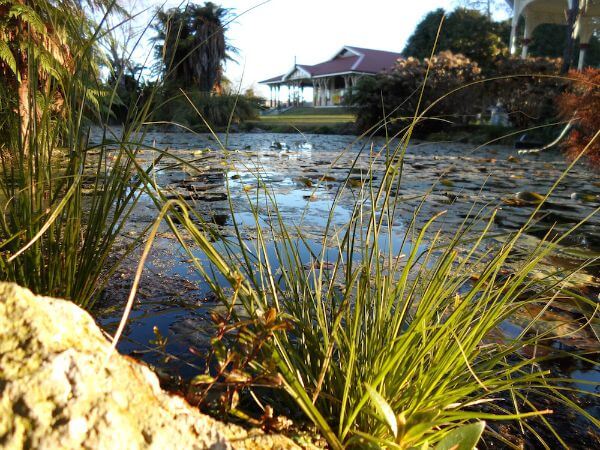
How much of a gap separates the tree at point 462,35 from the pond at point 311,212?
487 inches

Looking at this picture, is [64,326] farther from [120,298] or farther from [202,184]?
[202,184]

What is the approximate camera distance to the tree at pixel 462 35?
725 inches

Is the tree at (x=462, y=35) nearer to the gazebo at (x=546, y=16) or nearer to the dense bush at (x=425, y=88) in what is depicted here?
the gazebo at (x=546, y=16)

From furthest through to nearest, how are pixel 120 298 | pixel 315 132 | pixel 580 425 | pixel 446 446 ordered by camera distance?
1. pixel 315 132
2. pixel 120 298
3. pixel 580 425
4. pixel 446 446

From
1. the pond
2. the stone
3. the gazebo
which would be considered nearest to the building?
the gazebo

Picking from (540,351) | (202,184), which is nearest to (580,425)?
(540,351)

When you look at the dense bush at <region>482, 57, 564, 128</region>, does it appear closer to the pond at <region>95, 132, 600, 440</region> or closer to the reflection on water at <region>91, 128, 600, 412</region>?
the pond at <region>95, 132, 600, 440</region>

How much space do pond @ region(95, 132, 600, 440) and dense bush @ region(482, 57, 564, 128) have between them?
126 inches

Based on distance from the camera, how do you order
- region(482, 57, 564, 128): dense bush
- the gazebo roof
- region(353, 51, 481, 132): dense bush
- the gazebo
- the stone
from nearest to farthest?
the stone, region(482, 57, 564, 128): dense bush, region(353, 51, 481, 132): dense bush, the gazebo, the gazebo roof

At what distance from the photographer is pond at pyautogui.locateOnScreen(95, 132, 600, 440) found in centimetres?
125

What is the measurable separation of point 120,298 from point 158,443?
113 cm

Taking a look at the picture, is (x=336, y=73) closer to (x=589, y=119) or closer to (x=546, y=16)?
(x=546, y=16)

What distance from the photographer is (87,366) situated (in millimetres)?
532

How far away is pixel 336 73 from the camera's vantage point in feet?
86.3
